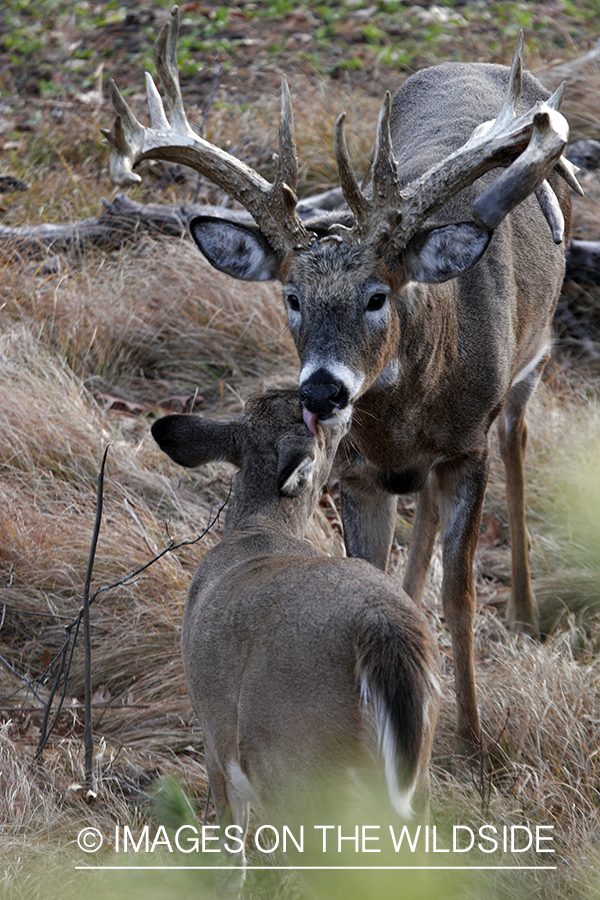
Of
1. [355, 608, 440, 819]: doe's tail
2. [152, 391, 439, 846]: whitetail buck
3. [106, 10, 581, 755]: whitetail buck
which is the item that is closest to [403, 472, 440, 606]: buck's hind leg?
[106, 10, 581, 755]: whitetail buck

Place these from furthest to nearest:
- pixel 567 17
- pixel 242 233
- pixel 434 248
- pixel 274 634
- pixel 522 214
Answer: pixel 567 17
pixel 522 214
pixel 242 233
pixel 434 248
pixel 274 634

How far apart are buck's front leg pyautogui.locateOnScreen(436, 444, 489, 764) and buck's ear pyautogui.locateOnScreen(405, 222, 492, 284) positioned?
95 cm

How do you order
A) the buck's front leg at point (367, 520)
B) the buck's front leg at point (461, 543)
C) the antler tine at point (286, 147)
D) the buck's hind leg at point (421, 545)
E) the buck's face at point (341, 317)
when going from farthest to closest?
the buck's hind leg at point (421, 545) < the buck's front leg at point (367, 520) < the buck's front leg at point (461, 543) < the antler tine at point (286, 147) < the buck's face at point (341, 317)

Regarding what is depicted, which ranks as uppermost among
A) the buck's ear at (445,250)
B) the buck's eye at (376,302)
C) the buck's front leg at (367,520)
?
the buck's ear at (445,250)

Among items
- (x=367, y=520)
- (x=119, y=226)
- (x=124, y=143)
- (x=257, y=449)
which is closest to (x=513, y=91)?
(x=124, y=143)

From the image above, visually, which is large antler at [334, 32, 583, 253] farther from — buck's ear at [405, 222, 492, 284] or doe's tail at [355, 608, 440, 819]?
doe's tail at [355, 608, 440, 819]

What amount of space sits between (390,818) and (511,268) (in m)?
3.00

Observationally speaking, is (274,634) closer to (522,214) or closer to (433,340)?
(433,340)

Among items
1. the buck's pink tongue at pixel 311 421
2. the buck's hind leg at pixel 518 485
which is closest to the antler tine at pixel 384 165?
the buck's pink tongue at pixel 311 421

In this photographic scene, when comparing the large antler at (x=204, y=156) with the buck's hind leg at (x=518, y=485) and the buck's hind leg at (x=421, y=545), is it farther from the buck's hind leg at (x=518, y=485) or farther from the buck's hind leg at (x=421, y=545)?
the buck's hind leg at (x=518, y=485)

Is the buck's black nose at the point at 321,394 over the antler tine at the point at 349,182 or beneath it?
beneath

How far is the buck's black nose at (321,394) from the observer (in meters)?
3.46

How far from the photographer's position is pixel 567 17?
38.9ft

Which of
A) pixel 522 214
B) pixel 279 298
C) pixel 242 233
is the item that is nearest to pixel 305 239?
pixel 242 233
